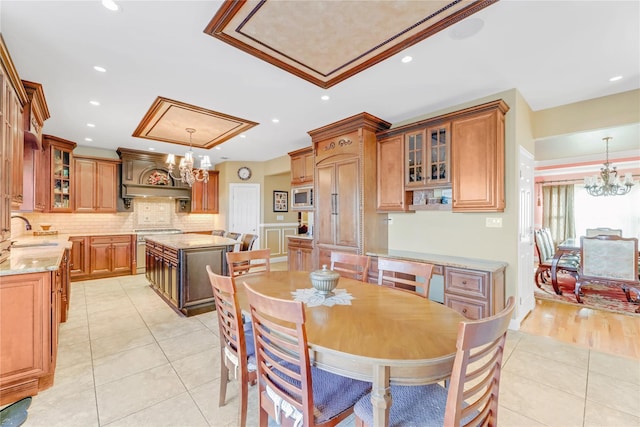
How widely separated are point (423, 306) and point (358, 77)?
7.43 feet

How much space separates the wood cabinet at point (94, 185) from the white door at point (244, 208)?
2409mm

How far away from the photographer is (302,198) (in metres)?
5.37

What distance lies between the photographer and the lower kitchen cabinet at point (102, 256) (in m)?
5.25

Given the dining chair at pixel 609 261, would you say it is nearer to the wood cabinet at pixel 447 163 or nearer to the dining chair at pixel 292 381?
the wood cabinet at pixel 447 163

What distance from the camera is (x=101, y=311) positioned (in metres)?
3.69

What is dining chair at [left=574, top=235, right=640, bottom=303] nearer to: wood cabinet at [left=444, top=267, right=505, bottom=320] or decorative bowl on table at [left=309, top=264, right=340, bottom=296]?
wood cabinet at [left=444, top=267, right=505, bottom=320]

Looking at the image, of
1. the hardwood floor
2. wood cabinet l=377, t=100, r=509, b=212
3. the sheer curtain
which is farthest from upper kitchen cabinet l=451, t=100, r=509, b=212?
the sheer curtain

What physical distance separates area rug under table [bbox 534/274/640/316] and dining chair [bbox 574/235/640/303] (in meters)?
0.16

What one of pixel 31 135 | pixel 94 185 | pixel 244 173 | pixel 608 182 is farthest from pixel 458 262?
pixel 94 185

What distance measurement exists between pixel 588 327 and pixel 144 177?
25.7 ft

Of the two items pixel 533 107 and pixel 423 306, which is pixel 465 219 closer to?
pixel 533 107

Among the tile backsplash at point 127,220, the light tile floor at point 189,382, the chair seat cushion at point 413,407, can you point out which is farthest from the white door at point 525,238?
the tile backsplash at point 127,220

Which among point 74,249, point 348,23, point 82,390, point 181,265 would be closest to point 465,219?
point 348,23

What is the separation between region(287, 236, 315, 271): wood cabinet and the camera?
4879mm
